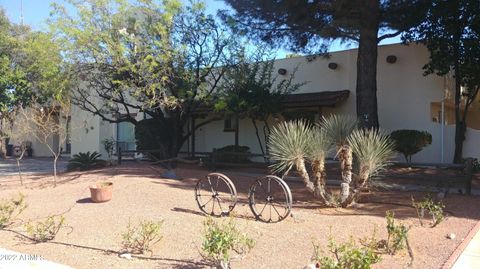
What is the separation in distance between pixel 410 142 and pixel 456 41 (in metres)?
3.51

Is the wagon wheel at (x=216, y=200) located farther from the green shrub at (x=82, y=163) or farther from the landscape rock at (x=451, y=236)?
the green shrub at (x=82, y=163)

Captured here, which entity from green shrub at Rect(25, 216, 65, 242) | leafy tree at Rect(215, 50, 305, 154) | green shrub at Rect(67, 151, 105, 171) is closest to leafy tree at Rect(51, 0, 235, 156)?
leafy tree at Rect(215, 50, 305, 154)

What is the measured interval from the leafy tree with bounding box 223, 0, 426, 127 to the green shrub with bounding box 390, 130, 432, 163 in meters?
1.31

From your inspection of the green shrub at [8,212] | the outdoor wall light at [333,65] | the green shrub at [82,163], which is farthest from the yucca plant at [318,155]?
the green shrub at [82,163]

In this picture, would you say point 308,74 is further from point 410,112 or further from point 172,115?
point 172,115

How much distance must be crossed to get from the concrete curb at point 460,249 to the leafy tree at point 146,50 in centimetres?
950

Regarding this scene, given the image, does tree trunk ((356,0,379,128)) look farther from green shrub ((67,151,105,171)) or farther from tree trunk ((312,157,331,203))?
green shrub ((67,151,105,171))

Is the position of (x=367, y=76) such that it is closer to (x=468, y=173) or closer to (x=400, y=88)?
(x=400, y=88)

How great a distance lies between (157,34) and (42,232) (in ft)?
28.3

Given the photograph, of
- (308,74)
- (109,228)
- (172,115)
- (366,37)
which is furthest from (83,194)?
(308,74)

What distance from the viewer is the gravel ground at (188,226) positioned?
6.27 m

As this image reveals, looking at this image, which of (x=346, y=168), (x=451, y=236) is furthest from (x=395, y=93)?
(x=451, y=236)

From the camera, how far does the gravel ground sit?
6273 mm

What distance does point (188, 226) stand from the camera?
311 inches
